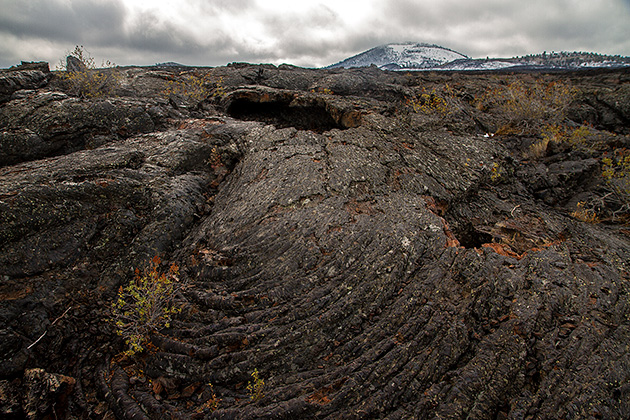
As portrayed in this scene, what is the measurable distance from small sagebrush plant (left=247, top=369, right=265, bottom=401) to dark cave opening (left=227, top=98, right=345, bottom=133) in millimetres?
9507

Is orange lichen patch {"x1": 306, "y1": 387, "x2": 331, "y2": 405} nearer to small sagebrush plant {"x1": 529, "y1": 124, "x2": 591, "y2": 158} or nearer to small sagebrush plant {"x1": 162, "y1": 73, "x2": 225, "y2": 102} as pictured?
small sagebrush plant {"x1": 529, "y1": 124, "x2": 591, "y2": 158}

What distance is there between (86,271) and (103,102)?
622 centimetres

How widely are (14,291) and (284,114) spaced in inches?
410

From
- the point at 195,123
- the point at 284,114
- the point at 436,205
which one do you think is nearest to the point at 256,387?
the point at 436,205

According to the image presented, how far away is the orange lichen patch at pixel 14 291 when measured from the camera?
184 inches

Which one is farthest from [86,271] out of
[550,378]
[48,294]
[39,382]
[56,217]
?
[550,378]

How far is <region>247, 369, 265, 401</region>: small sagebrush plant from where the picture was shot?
390 centimetres

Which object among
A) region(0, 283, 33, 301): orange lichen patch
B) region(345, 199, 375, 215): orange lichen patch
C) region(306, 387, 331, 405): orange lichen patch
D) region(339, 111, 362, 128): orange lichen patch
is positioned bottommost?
region(306, 387, 331, 405): orange lichen patch

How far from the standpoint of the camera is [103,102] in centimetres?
898

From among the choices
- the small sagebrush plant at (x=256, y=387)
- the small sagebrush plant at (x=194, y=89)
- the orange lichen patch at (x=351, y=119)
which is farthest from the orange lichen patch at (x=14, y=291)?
the orange lichen patch at (x=351, y=119)

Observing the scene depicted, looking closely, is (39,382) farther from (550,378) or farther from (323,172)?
(550,378)

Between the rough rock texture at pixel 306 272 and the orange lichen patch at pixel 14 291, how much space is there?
0.02 metres

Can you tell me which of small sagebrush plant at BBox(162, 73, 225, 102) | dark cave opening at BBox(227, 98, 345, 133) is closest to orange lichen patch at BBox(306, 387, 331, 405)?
dark cave opening at BBox(227, 98, 345, 133)

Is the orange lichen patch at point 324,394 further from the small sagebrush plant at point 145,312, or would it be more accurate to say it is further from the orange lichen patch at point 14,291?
the orange lichen patch at point 14,291
